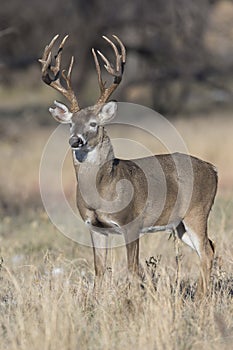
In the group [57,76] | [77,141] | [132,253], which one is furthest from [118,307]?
[57,76]

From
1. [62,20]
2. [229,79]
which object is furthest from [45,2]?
[229,79]

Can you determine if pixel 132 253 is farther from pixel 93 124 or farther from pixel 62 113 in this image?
pixel 62 113

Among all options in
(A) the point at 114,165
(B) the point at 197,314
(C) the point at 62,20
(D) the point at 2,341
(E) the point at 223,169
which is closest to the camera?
(D) the point at 2,341

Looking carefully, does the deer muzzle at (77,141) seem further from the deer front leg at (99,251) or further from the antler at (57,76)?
the deer front leg at (99,251)

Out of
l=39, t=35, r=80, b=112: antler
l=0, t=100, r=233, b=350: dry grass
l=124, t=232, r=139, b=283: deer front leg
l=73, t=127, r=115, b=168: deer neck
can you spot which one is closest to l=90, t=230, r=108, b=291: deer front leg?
l=0, t=100, r=233, b=350: dry grass

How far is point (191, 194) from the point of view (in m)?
8.22

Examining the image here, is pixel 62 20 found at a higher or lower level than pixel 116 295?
higher

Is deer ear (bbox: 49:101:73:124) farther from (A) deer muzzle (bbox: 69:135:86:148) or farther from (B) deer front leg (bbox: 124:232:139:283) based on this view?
(B) deer front leg (bbox: 124:232:139:283)

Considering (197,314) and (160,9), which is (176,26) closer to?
(160,9)

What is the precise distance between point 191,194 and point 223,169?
9323mm

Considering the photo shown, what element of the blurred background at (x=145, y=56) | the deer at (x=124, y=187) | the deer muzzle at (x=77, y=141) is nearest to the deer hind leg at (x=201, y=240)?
the deer at (x=124, y=187)

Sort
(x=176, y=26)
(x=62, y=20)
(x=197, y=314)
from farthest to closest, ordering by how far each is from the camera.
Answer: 1. (x=62, y=20)
2. (x=176, y=26)
3. (x=197, y=314)

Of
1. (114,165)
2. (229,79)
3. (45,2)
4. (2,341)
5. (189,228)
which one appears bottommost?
(2,341)

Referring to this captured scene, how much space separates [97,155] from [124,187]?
360 mm
